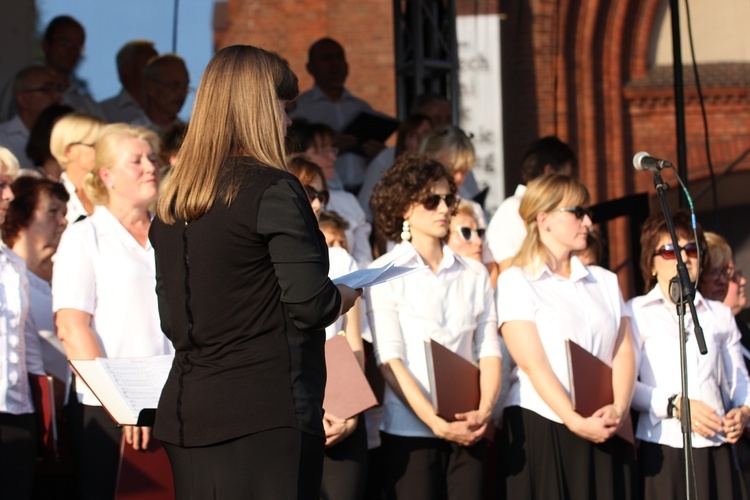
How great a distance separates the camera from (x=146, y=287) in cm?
428

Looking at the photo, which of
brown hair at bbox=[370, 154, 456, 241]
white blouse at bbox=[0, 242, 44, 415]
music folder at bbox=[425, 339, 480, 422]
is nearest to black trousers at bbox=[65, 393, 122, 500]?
white blouse at bbox=[0, 242, 44, 415]

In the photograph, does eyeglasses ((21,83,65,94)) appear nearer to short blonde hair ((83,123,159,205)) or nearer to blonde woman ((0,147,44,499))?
short blonde hair ((83,123,159,205))

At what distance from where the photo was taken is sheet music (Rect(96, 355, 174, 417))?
3342mm

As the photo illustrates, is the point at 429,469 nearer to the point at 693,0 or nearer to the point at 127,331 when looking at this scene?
the point at 127,331

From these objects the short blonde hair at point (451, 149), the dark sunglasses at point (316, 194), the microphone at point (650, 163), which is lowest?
the dark sunglasses at point (316, 194)

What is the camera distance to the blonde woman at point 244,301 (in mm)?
2668

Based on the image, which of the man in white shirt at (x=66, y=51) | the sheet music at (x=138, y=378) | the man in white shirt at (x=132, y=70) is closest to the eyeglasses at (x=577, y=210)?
the sheet music at (x=138, y=378)

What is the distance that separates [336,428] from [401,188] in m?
1.21

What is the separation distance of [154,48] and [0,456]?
16.7ft

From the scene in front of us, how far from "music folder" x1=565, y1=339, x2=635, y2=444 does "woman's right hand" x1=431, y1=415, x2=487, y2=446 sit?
0.45 meters

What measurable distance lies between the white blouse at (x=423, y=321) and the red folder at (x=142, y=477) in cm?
111

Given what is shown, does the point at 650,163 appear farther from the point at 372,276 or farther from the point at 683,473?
the point at 372,276

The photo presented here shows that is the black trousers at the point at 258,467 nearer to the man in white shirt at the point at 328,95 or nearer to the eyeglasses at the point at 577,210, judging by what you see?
the eyeglasses at the point at 577,210

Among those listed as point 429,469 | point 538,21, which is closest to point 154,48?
point 429,469
